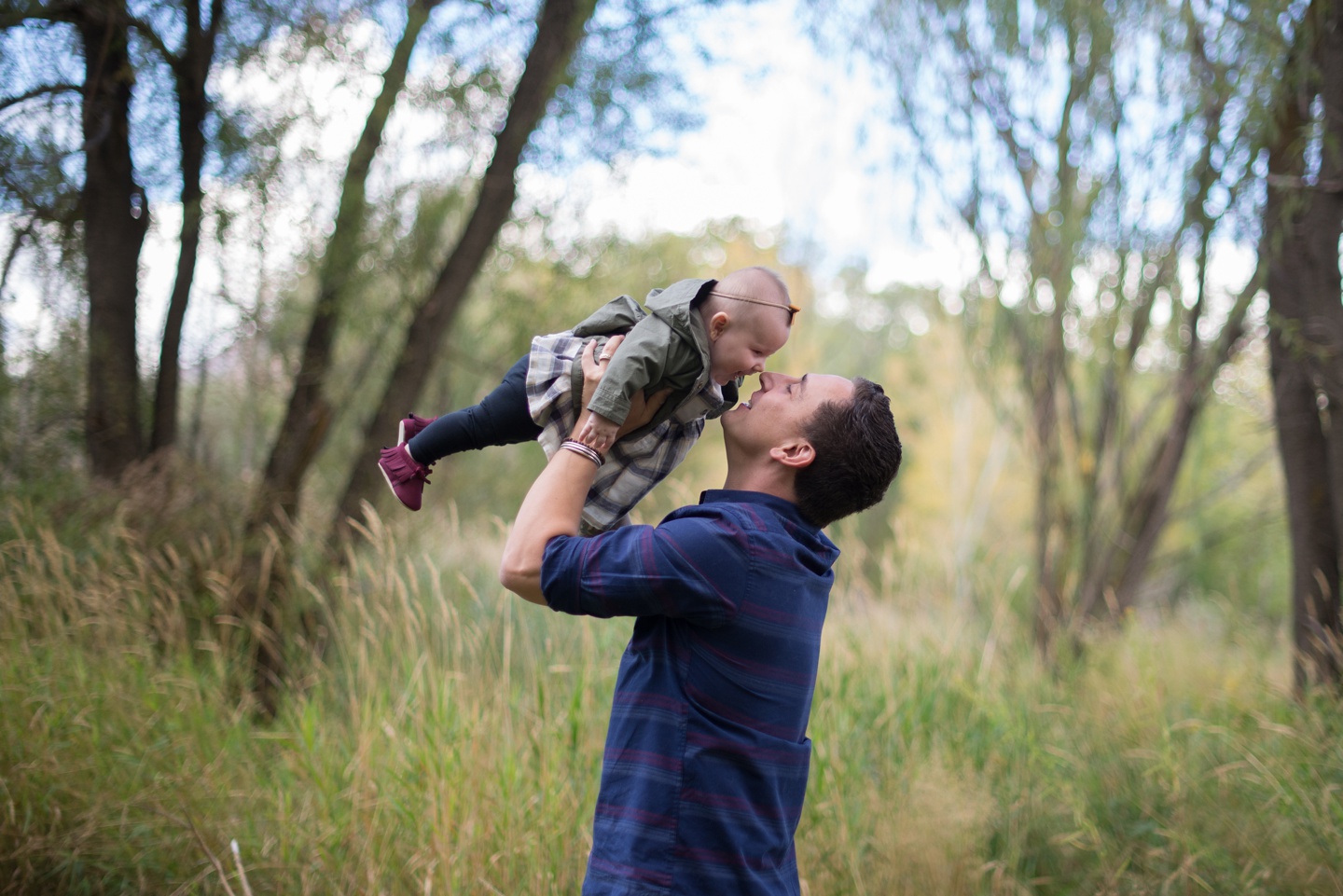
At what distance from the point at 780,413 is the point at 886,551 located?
2884 mm

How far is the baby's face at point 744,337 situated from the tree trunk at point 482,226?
13.1 feet

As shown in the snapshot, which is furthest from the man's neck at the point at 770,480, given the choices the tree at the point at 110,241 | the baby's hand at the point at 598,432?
the tree at the point at 110,241

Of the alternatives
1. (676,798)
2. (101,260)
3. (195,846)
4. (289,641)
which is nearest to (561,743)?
(195,846)

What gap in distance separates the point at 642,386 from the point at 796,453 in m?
0.33

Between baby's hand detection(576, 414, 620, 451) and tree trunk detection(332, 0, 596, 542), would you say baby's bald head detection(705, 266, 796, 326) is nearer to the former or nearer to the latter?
baby's hand detection(576, 414, 620, 451)

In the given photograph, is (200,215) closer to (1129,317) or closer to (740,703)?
(740,703)

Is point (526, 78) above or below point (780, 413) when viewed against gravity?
above

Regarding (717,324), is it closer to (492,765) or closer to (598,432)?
(598,432)

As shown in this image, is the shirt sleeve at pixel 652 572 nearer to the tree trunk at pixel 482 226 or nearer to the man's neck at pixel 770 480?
the man's neck at pixel 770 480

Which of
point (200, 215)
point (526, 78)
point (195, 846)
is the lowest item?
point (195, 846)

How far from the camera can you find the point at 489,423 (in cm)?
196

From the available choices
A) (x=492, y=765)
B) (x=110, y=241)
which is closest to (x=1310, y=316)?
(x=492, y=765)

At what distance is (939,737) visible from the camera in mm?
4062

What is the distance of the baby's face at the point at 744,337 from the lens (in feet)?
6.23
